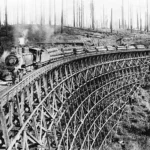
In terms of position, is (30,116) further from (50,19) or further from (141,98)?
(50,19)

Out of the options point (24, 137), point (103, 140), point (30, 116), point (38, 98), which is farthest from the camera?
point (103, 140)

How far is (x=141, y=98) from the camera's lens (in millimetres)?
25125

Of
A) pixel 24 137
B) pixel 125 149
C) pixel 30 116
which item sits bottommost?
pixel 125 149

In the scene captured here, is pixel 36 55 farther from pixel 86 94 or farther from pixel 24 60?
pixel 86 94

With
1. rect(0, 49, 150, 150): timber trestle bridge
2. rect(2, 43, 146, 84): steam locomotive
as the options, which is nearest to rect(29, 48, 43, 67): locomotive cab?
rect(2, 43, 146, 84): steam locomotive

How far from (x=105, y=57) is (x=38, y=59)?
338 inches

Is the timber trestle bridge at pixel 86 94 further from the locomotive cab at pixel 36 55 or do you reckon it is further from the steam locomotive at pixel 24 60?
the locomotive cab at pixel 36 55

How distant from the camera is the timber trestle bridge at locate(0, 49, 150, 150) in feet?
34.4

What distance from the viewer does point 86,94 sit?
17125mm

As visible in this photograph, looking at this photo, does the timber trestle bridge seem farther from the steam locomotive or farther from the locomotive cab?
the locomotive cab

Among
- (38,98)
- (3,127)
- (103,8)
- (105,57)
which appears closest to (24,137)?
(3,127)

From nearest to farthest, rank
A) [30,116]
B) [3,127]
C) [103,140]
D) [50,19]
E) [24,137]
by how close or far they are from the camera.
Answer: [3,127] < [24,137] < [30,116] < [103,140] < [50,19]

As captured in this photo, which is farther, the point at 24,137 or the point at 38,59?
the point at 38,59

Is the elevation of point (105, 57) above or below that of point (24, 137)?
above
